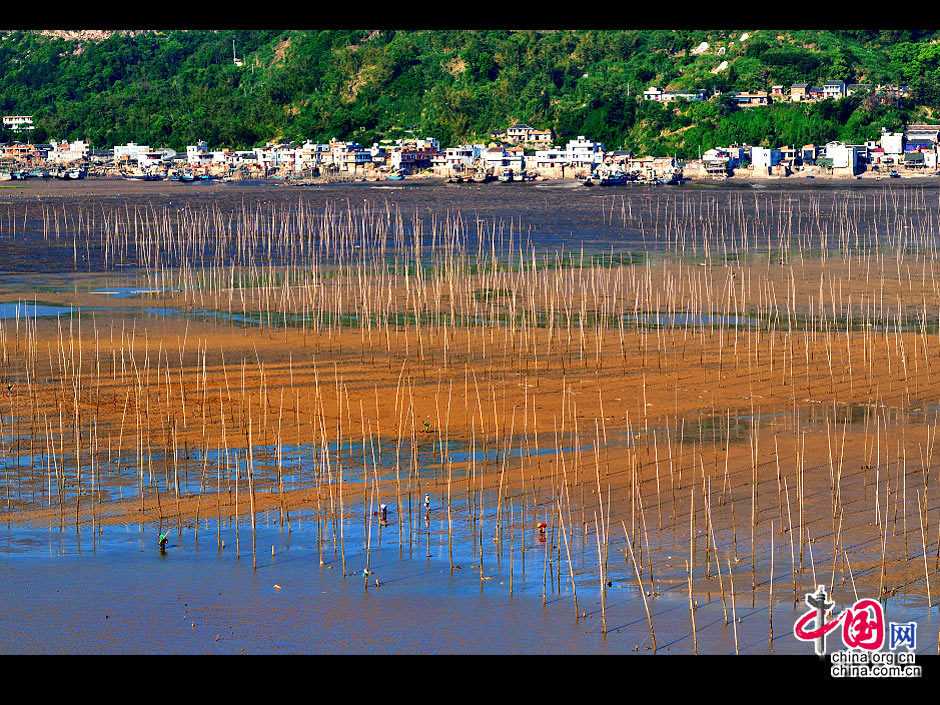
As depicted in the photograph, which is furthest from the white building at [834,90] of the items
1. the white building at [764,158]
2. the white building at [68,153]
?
the white building at [68,153]

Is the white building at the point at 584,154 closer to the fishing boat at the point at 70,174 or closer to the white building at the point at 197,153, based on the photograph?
the white building at the point at 197,153

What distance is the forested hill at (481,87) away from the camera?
9219cm

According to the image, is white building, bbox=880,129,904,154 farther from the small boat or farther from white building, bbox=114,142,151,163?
white building, bbox=114,142,151,163

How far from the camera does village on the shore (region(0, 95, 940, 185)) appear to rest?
78062mm

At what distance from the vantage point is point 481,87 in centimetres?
11075

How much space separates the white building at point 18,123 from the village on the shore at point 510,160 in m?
9.40

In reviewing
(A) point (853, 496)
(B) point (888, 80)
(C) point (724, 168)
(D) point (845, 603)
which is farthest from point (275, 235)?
(B) point (888, 80)

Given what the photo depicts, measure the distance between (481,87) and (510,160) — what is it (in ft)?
89.2

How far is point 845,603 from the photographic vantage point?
30.4 feet

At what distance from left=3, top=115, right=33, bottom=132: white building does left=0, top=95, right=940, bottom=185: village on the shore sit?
9.40 m

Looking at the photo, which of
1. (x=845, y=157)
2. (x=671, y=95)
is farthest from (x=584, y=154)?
(x=671, y=95)

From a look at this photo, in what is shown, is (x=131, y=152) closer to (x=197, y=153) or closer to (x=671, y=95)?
(x=197, y=153)

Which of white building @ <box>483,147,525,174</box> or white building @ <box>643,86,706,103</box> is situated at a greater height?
white building @ <box>643,86,706,103</box>

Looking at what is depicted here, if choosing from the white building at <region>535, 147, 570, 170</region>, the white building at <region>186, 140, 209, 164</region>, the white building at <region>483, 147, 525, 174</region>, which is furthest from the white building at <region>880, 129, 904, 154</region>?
the white building at <region>186, 140, 209, 164</region>
